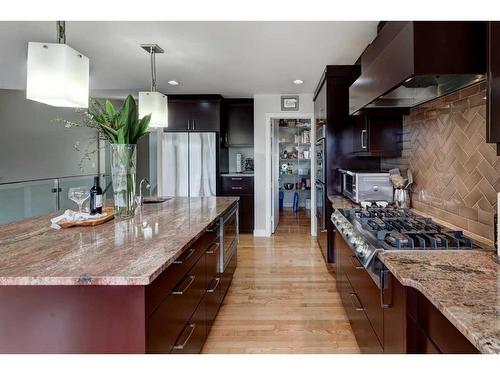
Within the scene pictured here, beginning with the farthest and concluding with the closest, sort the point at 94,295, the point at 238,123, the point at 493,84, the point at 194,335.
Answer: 1. the point at 238,123
2. the point at 194,335
3. the point at 493,84
4. the point at 94,295

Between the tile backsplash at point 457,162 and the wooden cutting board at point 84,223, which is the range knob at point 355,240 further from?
the wooden cutting board at point 84,223

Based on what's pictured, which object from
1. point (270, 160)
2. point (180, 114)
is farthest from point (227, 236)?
point (180, 114)

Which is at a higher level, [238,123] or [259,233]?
[238,123]

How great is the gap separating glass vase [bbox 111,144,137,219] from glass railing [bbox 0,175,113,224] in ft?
9.76

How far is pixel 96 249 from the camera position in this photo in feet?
4.93

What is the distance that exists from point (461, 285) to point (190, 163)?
4.94m

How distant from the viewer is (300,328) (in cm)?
246

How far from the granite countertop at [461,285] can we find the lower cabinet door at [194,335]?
0.99 meters

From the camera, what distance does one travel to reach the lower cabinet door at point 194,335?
1579 mm

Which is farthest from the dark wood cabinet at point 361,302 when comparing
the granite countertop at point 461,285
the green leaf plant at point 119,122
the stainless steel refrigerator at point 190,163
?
the stainless steel refrigerator at point 190,163

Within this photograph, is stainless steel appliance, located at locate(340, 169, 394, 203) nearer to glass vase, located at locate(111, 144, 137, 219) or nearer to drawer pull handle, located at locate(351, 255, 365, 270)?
drawer pull handle, located at locate(351, 255, 365, 270)

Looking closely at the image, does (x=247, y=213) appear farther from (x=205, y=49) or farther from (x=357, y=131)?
(x=205, y=49)
